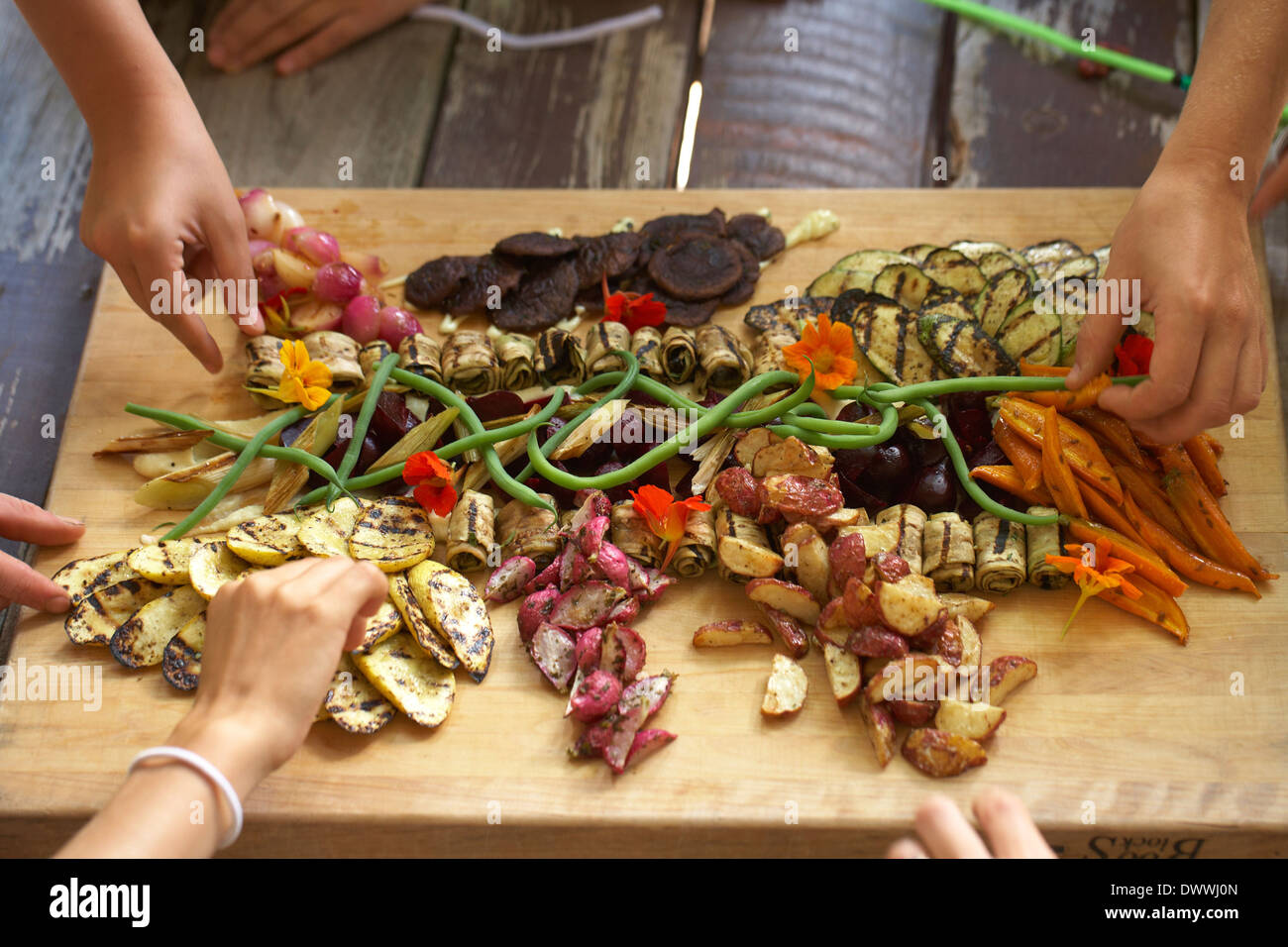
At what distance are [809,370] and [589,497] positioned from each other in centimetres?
41

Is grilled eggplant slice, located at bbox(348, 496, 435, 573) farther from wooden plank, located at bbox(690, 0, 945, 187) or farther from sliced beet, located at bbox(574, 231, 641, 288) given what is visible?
wooden plank, located at bbox(690, 0, 945, 187)

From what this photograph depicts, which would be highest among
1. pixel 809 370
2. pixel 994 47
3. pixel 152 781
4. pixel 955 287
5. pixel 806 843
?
pixel 994 47

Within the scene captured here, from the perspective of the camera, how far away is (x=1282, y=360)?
6.91 feet

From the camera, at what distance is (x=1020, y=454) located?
1.69 m

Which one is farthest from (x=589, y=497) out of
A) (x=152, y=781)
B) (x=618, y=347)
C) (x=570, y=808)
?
(x=152, y=781)

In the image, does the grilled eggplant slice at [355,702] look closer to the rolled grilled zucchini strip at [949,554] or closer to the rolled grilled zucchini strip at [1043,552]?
the rolled grilled zucchini strip at [949,554]

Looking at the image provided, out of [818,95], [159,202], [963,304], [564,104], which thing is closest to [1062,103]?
[818,95]

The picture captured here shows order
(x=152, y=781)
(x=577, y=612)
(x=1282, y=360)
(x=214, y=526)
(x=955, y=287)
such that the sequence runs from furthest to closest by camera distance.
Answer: (x=1282, y=360) < (x=955, y=287) < (x=214, y=526) < (x=577, y=612) < (x=152, y=781)

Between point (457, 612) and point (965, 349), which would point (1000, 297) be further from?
point (457, 612)

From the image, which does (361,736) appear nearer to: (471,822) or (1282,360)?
(471,822)

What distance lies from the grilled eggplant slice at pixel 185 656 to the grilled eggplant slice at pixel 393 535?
258 mm

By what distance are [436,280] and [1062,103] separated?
1623mm

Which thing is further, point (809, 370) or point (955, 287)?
point (955, 287)

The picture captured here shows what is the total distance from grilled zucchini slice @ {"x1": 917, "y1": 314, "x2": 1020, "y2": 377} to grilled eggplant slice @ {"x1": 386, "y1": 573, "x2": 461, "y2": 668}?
967 mm
